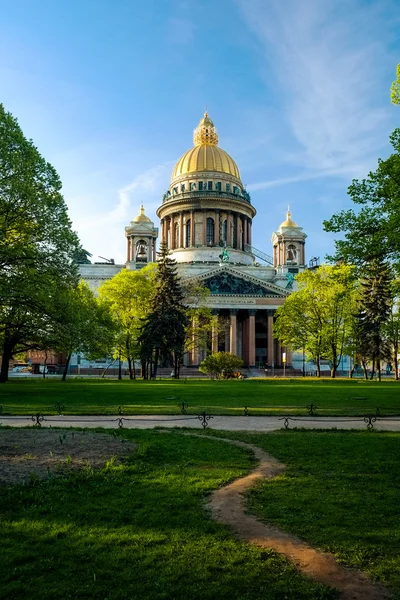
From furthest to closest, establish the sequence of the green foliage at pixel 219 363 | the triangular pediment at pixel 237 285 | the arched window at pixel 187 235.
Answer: the arched window at pixel 187 235 < the triangular pediment at pixel 237 285 < the green foliage at pixel 219 363

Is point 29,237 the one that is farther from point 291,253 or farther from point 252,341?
point 291,253

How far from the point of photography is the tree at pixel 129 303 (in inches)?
1987

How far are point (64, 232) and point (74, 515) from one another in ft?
66.7

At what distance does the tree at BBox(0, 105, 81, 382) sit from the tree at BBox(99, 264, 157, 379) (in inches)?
894

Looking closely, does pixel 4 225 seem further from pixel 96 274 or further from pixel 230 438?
pixel 96 274

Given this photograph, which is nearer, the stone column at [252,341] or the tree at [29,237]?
the tree at [29,237]

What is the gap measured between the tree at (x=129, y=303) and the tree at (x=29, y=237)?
22.7 m

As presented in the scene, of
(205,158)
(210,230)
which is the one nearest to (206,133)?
Result: (205,158)

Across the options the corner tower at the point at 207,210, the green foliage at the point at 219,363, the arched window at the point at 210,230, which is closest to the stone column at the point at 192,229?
the corner tower at the point at 207,210

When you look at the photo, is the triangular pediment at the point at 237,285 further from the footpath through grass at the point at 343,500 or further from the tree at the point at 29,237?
the footpath through grass at the point at 343,500

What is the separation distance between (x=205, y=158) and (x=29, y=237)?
68.8 m

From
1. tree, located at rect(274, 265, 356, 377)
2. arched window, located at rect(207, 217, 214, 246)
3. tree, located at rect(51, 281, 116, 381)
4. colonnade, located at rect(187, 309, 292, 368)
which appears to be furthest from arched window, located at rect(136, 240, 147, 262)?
tree, located at rect(51, 281, 116, 381)

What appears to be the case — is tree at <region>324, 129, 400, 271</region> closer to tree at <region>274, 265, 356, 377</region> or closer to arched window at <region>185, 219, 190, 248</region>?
tree at <region>274, 265, 356, 377</region>

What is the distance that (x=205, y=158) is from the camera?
3553 inches
